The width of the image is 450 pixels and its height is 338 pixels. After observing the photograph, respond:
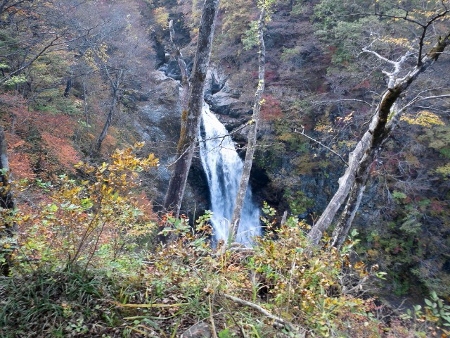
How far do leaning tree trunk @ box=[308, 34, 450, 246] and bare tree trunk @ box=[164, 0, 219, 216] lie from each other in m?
2.08

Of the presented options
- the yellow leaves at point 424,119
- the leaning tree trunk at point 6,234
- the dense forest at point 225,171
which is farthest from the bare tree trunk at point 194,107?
the yellow leaves at point 424,119

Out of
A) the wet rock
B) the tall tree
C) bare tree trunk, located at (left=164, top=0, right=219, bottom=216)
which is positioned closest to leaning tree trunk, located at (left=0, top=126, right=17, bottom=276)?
the wet rock

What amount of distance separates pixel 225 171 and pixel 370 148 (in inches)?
414

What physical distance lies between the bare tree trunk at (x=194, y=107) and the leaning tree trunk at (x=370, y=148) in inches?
81.7

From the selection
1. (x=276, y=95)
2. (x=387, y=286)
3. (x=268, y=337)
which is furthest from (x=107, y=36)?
(x=387, y=286)

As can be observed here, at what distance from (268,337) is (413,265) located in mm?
12508

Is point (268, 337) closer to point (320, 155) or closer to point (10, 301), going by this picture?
point (10, 301)

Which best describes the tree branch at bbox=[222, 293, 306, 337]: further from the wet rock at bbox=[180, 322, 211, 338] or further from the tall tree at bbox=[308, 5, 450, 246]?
the tall tree at bbox=[308, 5, 450, 246]

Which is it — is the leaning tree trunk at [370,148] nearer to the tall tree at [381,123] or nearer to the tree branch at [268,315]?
the tall tree at [381,123]

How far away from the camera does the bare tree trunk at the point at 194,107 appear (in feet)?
14.3

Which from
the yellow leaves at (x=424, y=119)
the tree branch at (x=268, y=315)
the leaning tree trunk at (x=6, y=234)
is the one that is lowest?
the yellow leaves at (x=424, y=119)

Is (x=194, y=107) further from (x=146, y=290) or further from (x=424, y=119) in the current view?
(x=424, y=119)

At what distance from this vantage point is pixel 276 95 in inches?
554

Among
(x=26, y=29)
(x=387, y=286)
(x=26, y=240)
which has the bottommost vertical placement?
(x=387, y=286)
